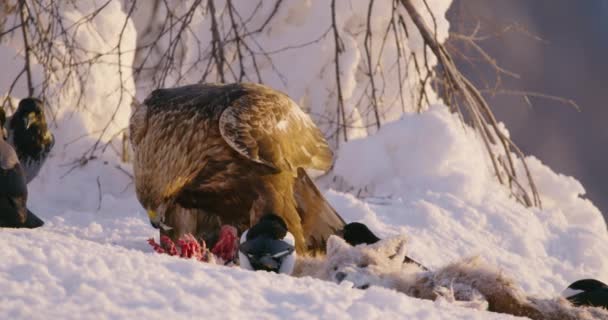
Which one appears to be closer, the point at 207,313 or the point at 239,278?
the point at 207,313

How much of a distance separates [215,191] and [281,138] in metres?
0.38

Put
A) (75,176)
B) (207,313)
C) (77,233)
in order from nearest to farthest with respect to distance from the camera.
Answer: (207,313)
(77,233)
(75,176)

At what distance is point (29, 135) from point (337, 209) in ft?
5.72

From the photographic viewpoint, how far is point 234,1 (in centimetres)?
699

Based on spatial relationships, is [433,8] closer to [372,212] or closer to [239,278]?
[372,212]

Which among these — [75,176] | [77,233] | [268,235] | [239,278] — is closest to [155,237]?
[77,233]

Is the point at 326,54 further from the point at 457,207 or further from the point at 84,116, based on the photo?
the point at 457,207

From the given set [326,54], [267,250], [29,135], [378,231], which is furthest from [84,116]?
[267,250]

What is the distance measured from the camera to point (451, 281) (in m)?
2.98

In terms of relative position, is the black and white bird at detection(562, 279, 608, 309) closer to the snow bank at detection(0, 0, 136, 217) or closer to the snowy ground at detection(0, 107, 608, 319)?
the snowy ground at detection(0, 107, 608, 319)

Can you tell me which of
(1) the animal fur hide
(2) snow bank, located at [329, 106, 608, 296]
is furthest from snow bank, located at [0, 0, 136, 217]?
(1) the animal fur hide

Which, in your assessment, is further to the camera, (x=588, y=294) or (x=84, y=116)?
(x=84, y=116)

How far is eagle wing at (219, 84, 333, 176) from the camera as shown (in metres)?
3.88

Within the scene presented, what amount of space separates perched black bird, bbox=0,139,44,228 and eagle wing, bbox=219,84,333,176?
2.77ft
